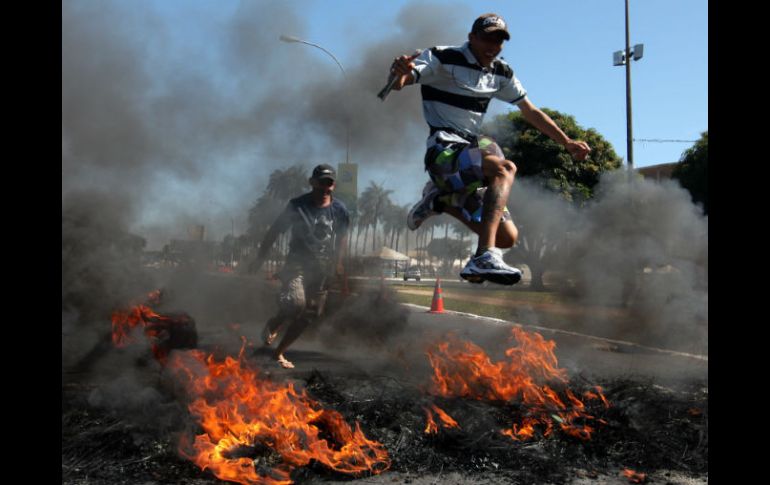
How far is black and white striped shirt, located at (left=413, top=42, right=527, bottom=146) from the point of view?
3.14 metres

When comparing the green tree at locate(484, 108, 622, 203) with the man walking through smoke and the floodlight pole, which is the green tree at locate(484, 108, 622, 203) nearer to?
the floodlight pole

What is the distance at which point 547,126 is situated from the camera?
3.56m

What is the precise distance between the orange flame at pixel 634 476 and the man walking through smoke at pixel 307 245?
3376mm

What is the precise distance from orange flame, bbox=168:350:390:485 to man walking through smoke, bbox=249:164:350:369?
181 centimetres

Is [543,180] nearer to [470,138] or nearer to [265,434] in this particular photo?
[470,138]

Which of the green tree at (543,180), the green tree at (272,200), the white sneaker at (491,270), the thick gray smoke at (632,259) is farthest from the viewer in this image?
the thick gray smoke at (632,259)

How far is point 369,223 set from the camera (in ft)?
32.4

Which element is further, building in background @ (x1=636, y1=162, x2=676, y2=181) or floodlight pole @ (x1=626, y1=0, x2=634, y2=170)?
building in background @ (x1=636, y1=162, x2=676, y2=181)

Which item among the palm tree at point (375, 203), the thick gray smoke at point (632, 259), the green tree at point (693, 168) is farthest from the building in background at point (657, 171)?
the palm tree at point (375, 203)

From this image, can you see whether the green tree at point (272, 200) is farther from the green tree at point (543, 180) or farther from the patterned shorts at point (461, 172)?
the patterned shorts at point (461, 172)

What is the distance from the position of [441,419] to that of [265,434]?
3.88ft

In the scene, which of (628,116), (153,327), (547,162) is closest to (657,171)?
(628,116)

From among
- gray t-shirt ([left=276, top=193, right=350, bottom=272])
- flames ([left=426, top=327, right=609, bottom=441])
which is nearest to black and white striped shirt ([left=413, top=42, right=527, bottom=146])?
flames ([left=426, top=327, right=609, bottom=441])

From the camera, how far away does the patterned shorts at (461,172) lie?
3117mm
